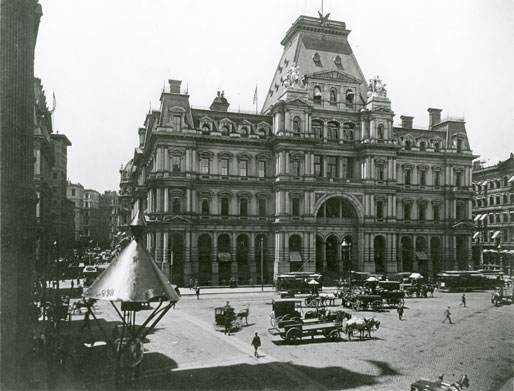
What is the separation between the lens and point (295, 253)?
2039 inches

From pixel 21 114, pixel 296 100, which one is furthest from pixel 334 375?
pixel 296 100

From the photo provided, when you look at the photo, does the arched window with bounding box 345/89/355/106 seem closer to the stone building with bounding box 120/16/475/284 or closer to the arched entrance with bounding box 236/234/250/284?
the stone building with bounding box 120/16/475/284

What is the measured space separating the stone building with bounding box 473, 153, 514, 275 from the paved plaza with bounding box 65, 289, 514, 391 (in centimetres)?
3534

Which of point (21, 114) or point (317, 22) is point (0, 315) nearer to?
point (21, 114)

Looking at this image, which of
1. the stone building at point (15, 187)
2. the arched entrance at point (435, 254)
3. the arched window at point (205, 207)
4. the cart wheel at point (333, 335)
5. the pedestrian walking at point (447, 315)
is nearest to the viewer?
the stone building at point (15, 187)

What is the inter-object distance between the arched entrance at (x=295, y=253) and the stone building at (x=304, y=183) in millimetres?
115

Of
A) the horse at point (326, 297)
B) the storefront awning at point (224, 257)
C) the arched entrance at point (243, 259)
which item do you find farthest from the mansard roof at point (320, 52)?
the horse at point (326, 297)

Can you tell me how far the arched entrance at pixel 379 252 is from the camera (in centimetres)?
5534

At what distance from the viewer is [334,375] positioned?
55.2 ft

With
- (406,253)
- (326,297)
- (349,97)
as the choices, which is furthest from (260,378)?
(406,253)

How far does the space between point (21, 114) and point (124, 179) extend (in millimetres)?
90635

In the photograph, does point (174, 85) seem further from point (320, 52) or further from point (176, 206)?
point (320, 52)

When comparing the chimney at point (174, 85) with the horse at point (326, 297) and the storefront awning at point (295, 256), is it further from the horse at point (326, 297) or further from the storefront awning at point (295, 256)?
the horse at point (326, 297)

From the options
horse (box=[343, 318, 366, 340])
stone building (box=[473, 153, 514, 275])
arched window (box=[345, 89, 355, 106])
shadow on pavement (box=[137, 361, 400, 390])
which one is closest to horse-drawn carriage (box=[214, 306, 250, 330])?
horse (box=[343, 318, 366, 340])
